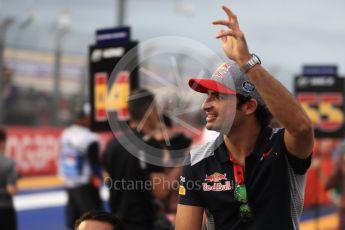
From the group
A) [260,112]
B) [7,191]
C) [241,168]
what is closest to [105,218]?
[241,168]

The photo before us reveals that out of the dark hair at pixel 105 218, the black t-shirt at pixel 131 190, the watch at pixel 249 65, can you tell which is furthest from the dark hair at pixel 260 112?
the black t-shirt at pixel 131 190

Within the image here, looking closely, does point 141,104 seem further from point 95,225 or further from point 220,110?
point 95,225

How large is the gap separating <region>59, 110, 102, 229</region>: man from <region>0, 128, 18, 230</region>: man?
142 cm

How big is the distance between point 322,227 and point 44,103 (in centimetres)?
953

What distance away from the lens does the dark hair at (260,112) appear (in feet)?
8.54

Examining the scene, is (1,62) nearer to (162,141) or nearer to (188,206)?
(162,141)

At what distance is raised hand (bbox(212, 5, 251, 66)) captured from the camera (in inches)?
93.1

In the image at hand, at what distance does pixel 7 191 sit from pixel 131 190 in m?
1.68

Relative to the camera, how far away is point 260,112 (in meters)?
2.68

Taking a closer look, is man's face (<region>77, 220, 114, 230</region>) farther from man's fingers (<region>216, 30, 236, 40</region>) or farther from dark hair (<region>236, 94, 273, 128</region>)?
man's fingers (<region>216, 30, 236, 40</region>)

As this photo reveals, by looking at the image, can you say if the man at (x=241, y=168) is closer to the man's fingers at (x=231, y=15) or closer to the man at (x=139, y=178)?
the man's fingers at (x=231, y=15)

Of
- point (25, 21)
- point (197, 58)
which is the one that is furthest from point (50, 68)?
point (197, 58)

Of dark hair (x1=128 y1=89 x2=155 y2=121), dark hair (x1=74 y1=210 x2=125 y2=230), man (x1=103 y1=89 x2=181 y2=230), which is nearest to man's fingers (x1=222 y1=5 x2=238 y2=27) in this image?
dark hair (x1=74 y1=210 x2=125 y2=230)

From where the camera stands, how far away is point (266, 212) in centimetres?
253
